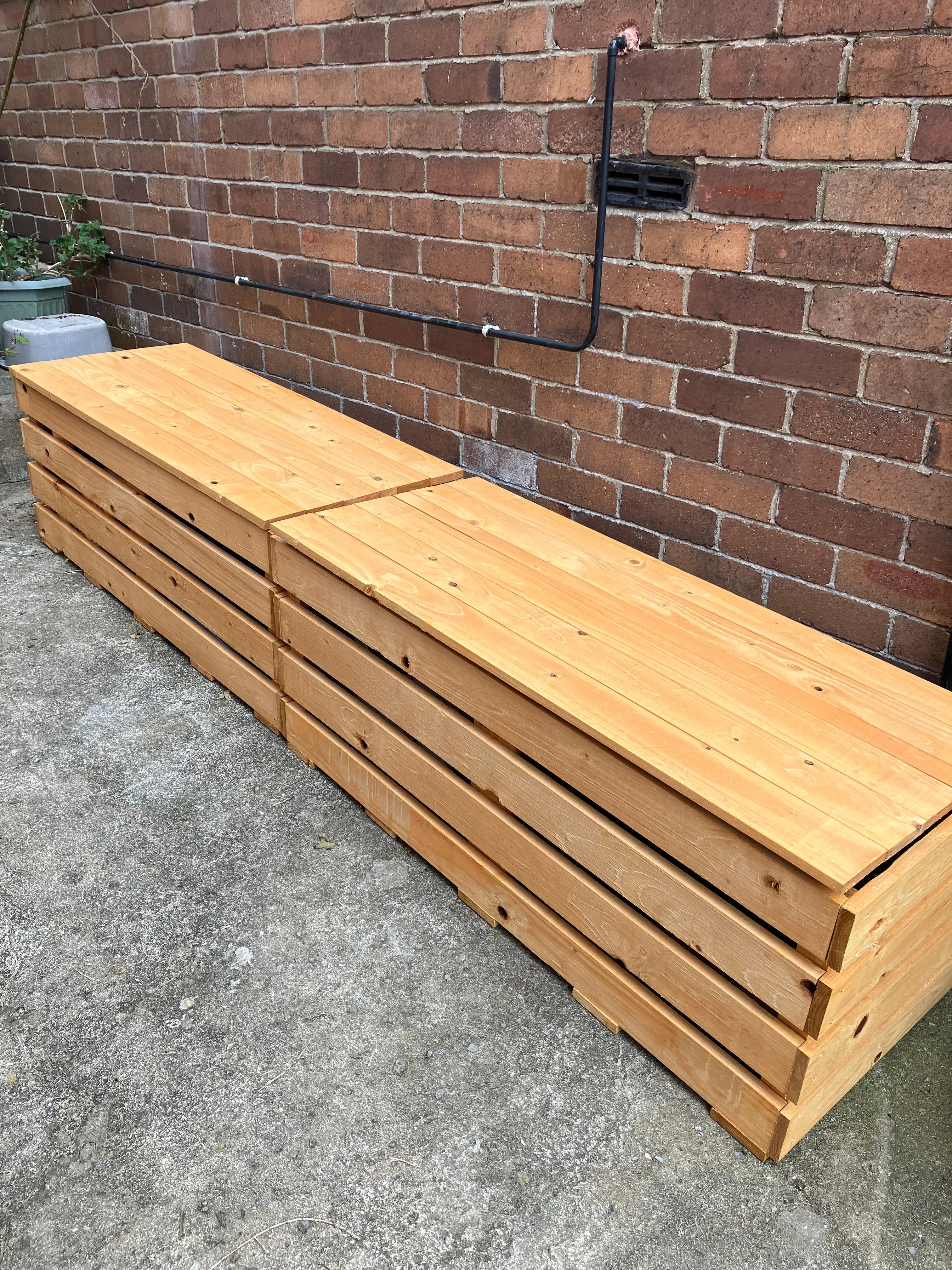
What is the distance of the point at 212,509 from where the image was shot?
285 cm

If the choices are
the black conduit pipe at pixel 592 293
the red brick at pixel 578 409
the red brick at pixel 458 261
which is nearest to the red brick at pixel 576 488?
the red brick at pixel 578 409

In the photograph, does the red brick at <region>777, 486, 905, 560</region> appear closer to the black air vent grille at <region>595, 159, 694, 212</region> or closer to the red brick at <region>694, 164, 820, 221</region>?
the red brick at <region>694, 164, 820, 221</region>

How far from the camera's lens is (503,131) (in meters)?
2.92

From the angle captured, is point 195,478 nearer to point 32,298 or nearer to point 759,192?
point 759,192

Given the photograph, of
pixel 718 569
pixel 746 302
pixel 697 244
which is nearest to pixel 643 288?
pixel 697 244

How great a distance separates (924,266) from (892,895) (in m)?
1.36

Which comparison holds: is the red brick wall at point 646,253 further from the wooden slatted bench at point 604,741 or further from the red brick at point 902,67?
the wooden slatted bench at point 604,741

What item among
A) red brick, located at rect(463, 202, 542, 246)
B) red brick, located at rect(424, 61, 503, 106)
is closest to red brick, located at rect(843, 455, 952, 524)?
red brick, located at rect(463, 202, 542, 246)

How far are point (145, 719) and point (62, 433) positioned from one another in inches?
51.6

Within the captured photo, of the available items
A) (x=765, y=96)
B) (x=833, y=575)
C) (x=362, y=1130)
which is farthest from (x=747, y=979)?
(x=765, y=96)

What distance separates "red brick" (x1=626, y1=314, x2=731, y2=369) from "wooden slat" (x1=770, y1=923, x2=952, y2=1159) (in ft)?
4.83

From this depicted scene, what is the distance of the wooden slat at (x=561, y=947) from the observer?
69.5 inches

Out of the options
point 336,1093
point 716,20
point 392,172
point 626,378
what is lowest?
point 336,1093

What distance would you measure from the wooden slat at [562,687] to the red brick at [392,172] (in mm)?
1253
